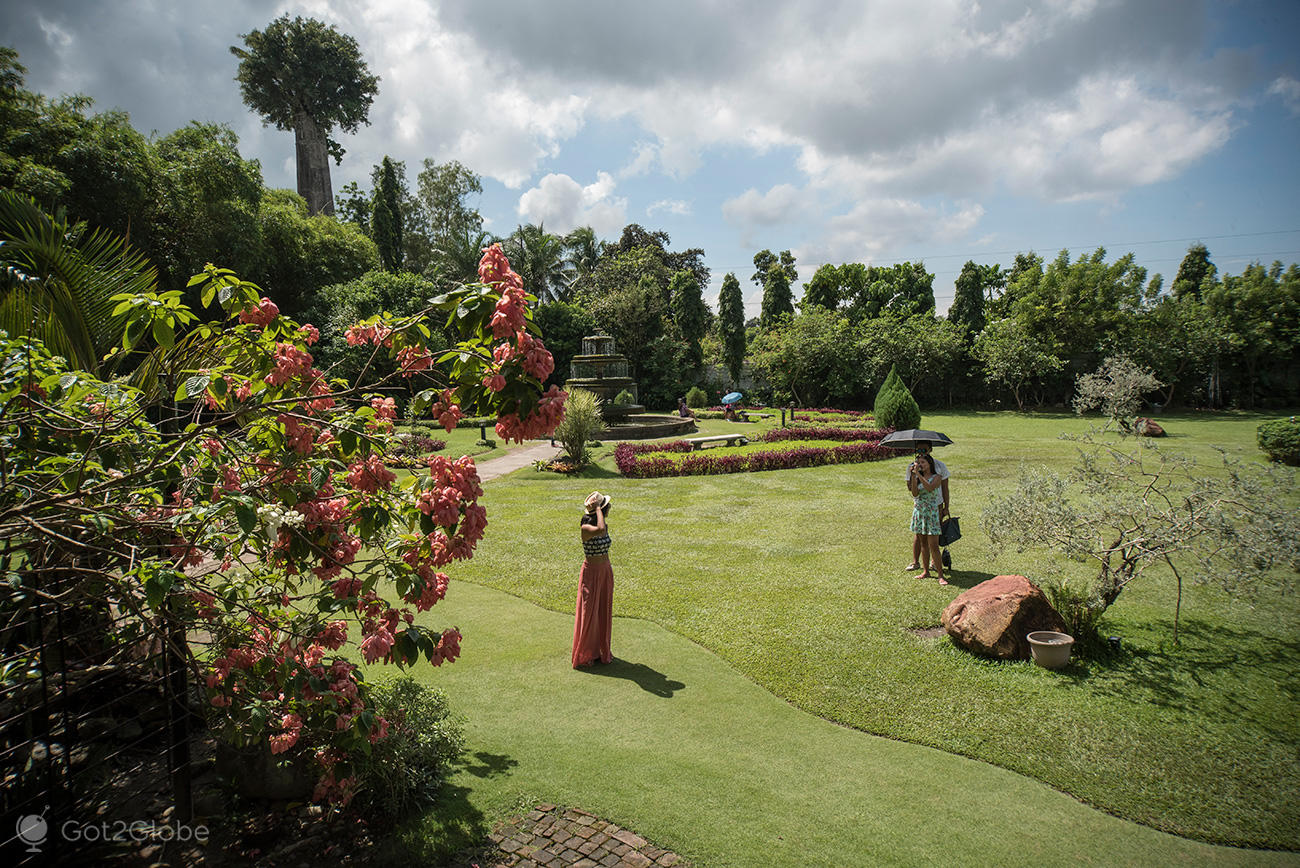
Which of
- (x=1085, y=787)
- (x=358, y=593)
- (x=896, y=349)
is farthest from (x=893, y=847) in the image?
(x=896, y=349)

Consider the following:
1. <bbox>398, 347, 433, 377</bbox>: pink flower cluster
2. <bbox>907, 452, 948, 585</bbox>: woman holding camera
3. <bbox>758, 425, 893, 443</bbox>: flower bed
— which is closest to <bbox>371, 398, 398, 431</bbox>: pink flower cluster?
<bbox>398, 347, 433, 377</bbox>: pink flower cluster

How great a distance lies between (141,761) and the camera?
411 centimetres

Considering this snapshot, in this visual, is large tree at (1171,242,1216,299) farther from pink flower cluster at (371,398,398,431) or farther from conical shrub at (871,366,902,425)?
pink flower cluster at (371,398,398,431)

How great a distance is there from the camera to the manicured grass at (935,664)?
13.2ft

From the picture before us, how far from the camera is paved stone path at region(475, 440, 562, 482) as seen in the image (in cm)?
1589

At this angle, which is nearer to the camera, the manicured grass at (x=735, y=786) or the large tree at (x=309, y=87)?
the manicured grass at (x=735, y=786)

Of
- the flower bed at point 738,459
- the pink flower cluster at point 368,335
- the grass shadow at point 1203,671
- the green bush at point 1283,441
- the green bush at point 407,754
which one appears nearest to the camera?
the pink flower cluster at point 368,335

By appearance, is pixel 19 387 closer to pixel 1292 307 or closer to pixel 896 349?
pixel 896 349

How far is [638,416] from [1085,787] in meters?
22.5

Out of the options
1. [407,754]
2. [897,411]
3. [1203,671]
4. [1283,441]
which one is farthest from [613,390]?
[407,754]

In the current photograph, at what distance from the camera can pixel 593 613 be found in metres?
5.63

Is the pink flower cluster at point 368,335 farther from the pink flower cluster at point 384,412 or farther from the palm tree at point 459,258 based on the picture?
the palm tree at point 459,258

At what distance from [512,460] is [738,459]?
6656mm

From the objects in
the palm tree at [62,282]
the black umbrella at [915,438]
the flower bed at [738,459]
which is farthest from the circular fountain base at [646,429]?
the palm tree at [62,282]
